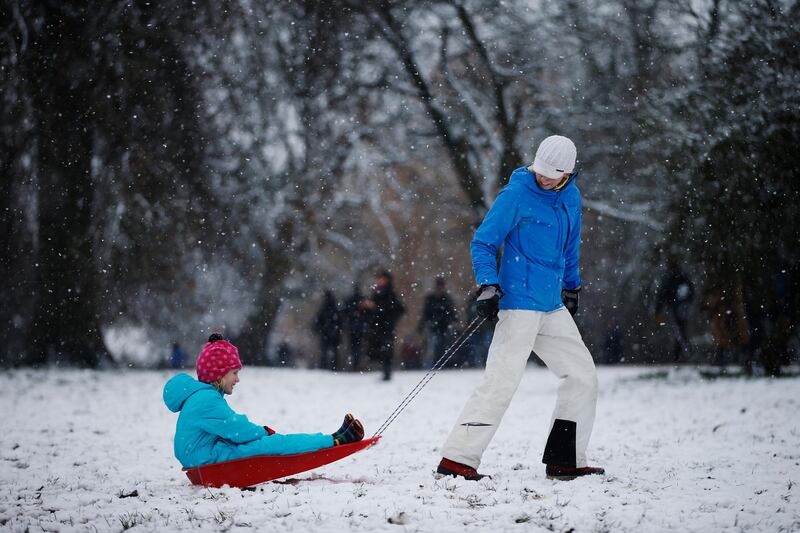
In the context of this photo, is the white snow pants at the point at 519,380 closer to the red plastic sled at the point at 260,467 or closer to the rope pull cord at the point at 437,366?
the rope pull cord at the point at 437,366

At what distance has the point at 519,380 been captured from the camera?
15.5 ft

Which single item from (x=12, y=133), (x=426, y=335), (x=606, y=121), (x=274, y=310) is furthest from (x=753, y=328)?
(x=12, y=133)

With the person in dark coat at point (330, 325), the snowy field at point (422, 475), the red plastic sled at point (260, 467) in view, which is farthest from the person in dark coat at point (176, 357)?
the red plastic sled at point (260, 467)

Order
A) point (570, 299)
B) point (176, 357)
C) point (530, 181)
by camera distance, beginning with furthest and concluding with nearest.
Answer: point (176, 357) → point (570, 299) → point (530, 181)

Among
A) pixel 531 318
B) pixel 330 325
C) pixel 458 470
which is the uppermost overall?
pixel 531 318

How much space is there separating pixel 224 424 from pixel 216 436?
12 cm

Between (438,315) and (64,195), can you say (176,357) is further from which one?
(438,315)

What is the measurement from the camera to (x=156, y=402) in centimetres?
1038

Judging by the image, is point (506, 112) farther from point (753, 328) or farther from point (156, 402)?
point (156, 402)

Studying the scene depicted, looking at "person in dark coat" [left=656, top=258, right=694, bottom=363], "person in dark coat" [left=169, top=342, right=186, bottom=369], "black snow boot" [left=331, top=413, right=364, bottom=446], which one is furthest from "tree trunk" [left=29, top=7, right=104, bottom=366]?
"black snow boot" [left=331, top=413, right=364, bottom=446]

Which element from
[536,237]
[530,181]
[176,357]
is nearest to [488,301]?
[536,237]

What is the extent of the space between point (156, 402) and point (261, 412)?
1.82 meters

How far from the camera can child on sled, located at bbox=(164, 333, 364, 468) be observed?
14.8 ft

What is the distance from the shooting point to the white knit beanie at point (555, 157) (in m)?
4.68
